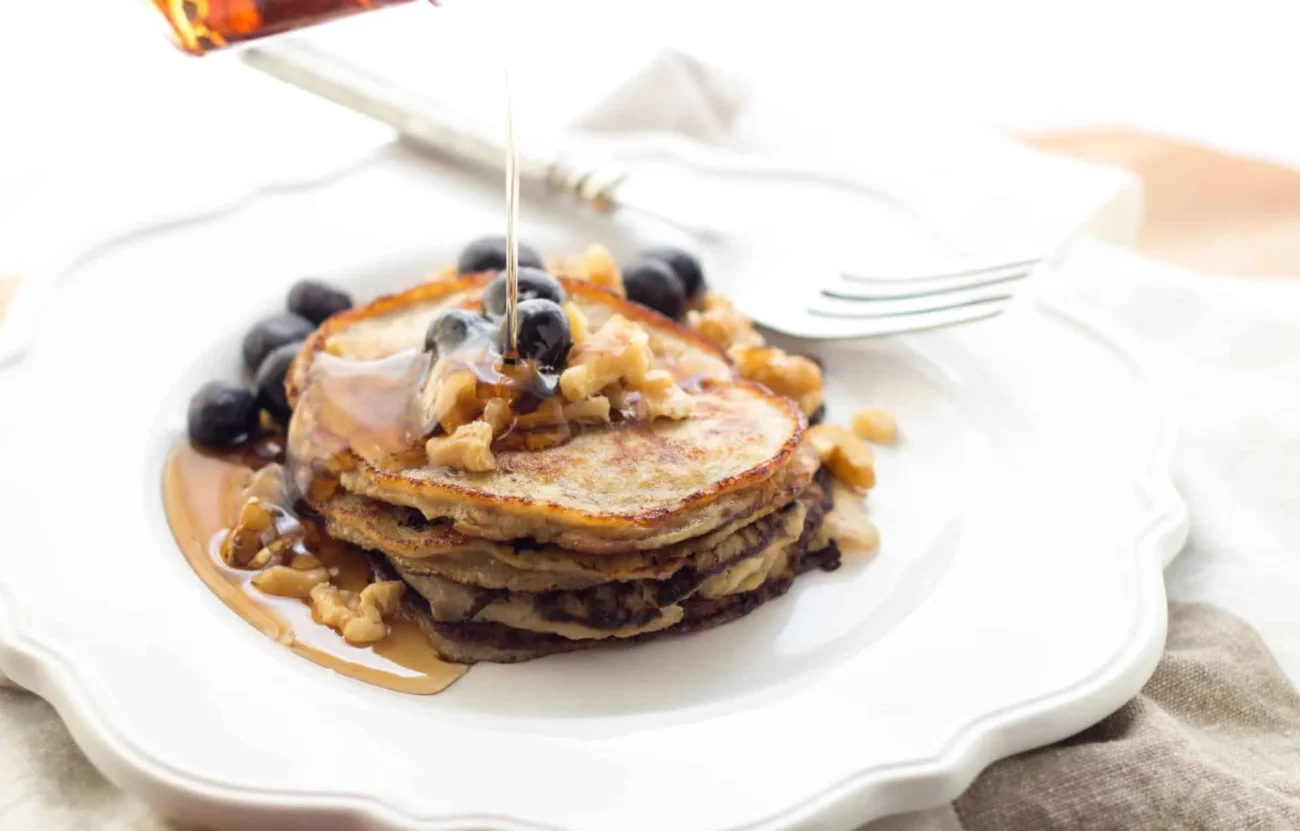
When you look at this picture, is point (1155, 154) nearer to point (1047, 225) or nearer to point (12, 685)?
point (1047, 225)

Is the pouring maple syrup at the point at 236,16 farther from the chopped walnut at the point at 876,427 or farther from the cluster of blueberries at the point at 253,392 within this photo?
the chopped walnut at the point at 876,427

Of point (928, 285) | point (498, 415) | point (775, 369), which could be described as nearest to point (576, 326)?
point (498, 415)

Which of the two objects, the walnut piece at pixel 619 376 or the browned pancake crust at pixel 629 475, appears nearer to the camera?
the browned pancake crust at pixel 629 475

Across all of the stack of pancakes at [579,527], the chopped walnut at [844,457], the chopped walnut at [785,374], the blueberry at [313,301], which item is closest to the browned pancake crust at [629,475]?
the stack of pancakes at [579,527]

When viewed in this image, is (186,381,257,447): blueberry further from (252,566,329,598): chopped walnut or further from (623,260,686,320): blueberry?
(623,260,686,320): blueberry

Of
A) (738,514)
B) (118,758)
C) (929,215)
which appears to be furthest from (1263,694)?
(118,758)

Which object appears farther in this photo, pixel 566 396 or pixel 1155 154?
pixel 1155 154
